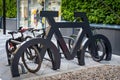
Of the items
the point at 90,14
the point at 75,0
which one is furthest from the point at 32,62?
the point at 75,0

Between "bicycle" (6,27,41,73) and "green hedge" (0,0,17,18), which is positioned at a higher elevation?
"green hedge" (0,0,17,18)

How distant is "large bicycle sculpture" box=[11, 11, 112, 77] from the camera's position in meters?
5.98

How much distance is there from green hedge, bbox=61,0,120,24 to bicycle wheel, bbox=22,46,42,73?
299cm

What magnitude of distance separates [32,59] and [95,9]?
13.2ft

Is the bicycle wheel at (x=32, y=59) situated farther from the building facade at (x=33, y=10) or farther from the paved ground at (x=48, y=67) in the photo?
the building facade at (x=33, y=10)

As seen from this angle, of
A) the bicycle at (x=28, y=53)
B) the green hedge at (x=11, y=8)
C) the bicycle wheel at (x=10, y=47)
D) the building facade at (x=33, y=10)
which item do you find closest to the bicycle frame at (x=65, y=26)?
the bicycle at (x=28, y=53)

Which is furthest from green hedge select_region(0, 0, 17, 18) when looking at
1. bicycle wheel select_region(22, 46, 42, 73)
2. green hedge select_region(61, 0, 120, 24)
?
bicycle wheel select_region(22, 46, 42, 73)

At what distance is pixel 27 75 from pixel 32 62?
1024 millimetres

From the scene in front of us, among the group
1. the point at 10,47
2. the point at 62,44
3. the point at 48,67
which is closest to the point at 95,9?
the point at 62,44

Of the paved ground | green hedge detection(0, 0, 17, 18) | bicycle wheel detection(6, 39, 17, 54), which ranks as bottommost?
the paved ground

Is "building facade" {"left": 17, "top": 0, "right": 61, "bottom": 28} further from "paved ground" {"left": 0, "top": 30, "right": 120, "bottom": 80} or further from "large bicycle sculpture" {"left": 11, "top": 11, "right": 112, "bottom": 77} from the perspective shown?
"large bicycle sculpture" {"left": 11, "top": 11, "right": 112, "bottom": 77}

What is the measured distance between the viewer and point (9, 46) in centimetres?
683

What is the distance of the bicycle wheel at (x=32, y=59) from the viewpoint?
6.18 m

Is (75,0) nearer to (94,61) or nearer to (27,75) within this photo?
(94,61)
